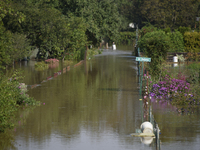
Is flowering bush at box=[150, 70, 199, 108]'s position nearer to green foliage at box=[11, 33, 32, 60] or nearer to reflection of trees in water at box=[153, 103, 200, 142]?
reflection of trees in water at box=[153, 103, 200, 142]

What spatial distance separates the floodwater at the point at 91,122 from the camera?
32.5 feet

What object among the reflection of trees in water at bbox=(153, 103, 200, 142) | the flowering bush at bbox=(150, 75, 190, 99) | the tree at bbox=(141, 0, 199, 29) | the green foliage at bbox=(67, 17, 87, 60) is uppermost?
the tree at bbox=(141, 0, 199, 29)

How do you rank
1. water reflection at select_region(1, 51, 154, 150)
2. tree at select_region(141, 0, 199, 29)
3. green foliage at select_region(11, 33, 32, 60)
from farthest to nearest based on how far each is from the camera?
1. tree at select_region(141, 0, 199, 29)
2. green foliage at select_region(11, 33, 32, 60)
3. water reflection at select_region(1, 51, 154, 150)

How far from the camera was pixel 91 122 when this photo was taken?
489 inches

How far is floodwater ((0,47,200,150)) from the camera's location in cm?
991

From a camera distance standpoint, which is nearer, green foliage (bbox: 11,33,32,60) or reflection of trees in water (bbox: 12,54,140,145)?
reflection of trees in water (bbox: 12,54,140,145)

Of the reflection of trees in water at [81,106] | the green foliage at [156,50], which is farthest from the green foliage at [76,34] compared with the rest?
the green foliage at [156,50]

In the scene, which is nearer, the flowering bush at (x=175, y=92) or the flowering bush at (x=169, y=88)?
the flowering bush at (x=175, y=92)

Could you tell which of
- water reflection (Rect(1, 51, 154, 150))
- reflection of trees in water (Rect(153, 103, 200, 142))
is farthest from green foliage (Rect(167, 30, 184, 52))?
reflection of trees in water (Rect(153, 103, 200, 142))

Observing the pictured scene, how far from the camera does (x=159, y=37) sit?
18719mm

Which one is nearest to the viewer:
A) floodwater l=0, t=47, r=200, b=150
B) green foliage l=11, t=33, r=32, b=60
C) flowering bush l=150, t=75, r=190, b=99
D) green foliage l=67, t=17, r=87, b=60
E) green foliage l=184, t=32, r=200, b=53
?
floodwater l=0, t=47, r=200, b=150

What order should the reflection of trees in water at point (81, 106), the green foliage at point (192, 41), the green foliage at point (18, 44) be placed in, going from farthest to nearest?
the green foliage at point (192, 41)
the green foliage at point (18, 44)
the reflection of trees in water at point (81, 106)

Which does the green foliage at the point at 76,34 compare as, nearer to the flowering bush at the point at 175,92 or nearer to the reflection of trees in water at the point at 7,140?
the flowering bush at the point at 175,92

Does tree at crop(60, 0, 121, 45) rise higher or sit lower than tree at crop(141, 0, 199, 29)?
lower
